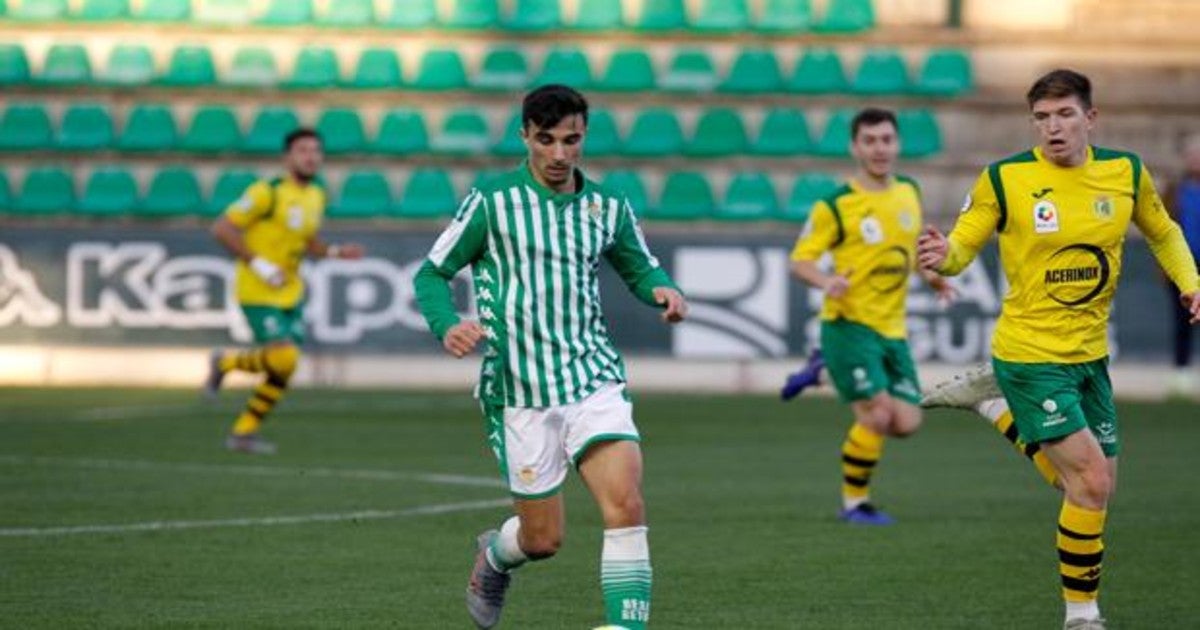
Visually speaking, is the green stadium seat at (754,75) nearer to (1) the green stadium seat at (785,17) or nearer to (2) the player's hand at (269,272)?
(1) the green stadium seat at (785,17)

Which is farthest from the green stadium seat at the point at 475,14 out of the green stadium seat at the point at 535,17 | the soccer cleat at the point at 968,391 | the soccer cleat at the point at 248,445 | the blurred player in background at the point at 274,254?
the soccer cleat at the point at 968,391

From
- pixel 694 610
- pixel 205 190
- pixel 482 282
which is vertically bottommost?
pixel 694 610

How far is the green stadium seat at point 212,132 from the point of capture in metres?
26.0

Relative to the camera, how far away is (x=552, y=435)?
8.12 meters

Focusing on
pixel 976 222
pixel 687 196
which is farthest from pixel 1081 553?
pixel 687 196

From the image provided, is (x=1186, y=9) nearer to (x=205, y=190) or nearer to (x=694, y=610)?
(x=205, y=190)

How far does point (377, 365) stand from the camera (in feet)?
77.9

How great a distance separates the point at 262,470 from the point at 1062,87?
26.1ft

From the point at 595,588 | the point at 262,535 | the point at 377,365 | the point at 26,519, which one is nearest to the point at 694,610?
the point at 595,588

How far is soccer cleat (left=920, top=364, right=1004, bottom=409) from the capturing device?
32.6ft

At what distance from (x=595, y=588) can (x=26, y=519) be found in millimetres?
3788

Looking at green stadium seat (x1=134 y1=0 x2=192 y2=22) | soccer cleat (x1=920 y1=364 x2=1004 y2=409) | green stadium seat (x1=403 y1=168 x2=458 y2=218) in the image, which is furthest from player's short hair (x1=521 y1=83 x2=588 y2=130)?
green stadium seat (x1=134 y1=0 x2=192 y2=22)

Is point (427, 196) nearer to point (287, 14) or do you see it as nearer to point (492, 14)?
point (492, 14)

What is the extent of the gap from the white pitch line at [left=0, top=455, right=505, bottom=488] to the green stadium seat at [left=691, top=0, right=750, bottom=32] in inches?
472
